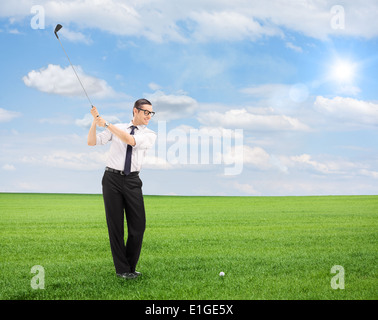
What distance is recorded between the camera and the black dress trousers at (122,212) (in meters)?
7.12

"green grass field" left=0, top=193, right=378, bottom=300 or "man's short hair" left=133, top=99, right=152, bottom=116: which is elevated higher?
"man's short hair" left=133, top=99, right=152, bottom=116

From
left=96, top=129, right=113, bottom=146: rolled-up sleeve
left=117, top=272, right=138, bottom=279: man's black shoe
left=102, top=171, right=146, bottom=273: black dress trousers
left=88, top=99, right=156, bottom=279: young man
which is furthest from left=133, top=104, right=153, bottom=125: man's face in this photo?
left=117, top=272, right=138, bottom=279: man's black shoe

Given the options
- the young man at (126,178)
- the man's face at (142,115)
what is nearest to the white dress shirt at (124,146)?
the young man at (126,178)

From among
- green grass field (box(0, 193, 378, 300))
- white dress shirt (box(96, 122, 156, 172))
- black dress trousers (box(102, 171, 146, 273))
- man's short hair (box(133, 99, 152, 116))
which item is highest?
man's short hair (box(133, 99, 152, 116))

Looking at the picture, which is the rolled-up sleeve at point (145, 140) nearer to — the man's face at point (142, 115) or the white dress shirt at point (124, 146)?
the white dress shirt at point (124, 146)

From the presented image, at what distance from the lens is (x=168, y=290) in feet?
21.7

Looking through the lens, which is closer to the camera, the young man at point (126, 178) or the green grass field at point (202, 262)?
the green grass field at point (202, 262)

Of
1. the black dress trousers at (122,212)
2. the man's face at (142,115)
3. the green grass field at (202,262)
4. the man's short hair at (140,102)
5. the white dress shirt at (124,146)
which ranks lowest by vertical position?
the green grass field at (202,262)

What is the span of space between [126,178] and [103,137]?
785mm

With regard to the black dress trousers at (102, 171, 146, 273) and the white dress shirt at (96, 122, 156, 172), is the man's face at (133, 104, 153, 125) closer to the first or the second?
the white dress shirt at (96, 122, 156, 172)

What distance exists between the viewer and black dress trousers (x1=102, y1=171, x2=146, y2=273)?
7.12m

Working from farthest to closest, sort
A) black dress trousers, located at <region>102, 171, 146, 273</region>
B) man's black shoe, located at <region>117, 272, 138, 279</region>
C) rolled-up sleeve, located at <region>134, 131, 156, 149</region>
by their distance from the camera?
man's black shoe, located at <region>117, 272, 138, 279</region> → black dress trousers, located at <region>102, 171, 146, 273</region> → rolled-up sleeve, located at <region>134, 131, 156, 149</region>
